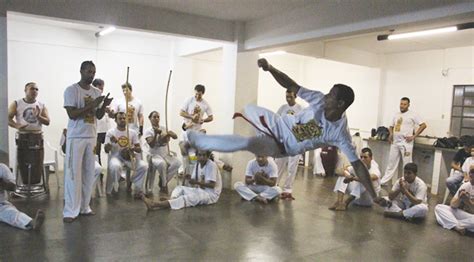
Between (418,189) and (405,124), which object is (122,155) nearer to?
(418,189)

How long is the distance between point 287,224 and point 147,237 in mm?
1668

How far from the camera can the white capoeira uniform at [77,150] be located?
166 inches

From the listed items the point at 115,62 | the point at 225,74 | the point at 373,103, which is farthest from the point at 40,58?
the point at 373,103

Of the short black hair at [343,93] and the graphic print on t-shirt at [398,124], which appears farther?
the graphic print on t-shirt at [398,124]

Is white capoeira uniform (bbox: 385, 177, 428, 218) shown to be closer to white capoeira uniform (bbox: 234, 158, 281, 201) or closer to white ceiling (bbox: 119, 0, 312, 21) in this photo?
white capoeira uniform (bbox: 234, 158, 281, 201)

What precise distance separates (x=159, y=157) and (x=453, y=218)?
4206 millimetres

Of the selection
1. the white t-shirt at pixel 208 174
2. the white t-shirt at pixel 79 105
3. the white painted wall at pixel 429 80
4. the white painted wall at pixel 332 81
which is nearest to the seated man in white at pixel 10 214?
the white t-shirt at pixel 79 105

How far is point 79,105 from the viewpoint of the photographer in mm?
4215

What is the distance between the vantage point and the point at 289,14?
5.48m

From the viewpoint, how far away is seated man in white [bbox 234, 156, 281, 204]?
5590mm

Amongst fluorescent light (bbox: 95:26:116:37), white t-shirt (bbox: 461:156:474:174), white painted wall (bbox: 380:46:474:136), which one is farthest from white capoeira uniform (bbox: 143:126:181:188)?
white painted wall (bbox: 380:46:474:136)

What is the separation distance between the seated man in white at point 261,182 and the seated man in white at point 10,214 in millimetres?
2761

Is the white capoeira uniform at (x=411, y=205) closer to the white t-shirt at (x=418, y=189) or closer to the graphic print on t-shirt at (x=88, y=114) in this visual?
the white t-shirt at (x=418, y=189)

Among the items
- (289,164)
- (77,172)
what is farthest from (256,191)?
(77,172)
